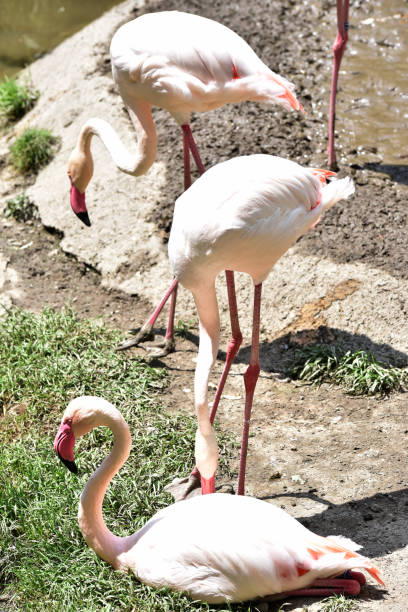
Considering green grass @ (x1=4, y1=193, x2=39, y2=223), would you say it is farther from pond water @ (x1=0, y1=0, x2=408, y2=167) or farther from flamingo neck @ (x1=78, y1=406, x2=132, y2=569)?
flamingo neck @ (x1=78, y1=406, x2=132, y2=569)

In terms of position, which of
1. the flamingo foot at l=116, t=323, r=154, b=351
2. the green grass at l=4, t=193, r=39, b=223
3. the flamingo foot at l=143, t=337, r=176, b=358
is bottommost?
the flamingo foot at l=143, t=337, r=176, b=358

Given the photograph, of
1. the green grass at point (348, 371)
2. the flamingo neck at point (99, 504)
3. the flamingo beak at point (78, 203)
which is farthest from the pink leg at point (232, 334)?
the flamingo beak at point (78, 203)

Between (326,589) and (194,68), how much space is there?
283 centimetres

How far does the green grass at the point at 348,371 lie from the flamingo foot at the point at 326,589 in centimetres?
148

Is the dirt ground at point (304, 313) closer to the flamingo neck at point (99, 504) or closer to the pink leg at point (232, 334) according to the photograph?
the pink leg at point (232, 334)

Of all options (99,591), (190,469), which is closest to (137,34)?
→ (190,469)

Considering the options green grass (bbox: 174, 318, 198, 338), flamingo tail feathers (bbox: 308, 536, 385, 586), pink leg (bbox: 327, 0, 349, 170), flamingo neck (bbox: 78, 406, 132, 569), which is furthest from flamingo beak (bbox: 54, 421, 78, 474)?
pink leg (bbox: 327, 0, 349, 170)

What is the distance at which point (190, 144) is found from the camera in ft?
15.7

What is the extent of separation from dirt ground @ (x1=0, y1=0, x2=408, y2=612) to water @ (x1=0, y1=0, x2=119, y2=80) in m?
2.06

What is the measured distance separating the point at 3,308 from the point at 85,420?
225cm

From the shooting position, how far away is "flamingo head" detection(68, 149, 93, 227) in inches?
198

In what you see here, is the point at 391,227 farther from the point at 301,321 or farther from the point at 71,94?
the point at 71,94

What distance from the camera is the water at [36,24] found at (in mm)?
9312

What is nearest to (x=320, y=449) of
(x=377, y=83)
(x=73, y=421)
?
(x=73, y=421)
